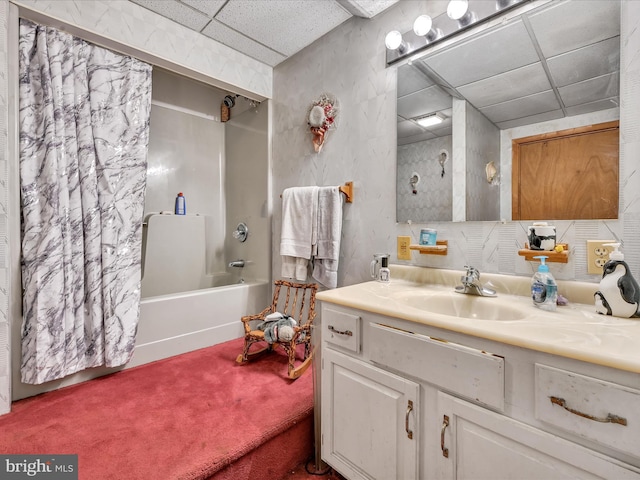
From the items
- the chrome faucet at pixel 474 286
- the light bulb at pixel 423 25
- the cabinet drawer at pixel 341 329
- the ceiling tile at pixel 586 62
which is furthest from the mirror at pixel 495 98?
the cabinet drawer at pixel 341 329

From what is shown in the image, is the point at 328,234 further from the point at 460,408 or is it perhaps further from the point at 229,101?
the point at 229,101

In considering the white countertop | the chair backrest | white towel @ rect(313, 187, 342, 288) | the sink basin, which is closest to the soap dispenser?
the white countertop

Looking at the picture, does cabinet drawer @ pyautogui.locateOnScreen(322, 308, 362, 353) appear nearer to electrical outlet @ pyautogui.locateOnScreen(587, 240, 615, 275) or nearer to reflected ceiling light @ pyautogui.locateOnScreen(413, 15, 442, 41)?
electrical outlet @ pyautogui.locateOnScreen(587, 240, 615, 275)

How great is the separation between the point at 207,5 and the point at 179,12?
21cm

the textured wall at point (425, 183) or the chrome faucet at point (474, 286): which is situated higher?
the textured wall at point (425, 183)

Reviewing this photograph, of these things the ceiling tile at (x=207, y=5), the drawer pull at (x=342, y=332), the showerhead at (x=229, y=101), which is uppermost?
the ceiling tile at (x=207, y=5)

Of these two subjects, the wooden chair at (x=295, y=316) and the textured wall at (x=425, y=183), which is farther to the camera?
the wooden chair at (x=295, y=316)

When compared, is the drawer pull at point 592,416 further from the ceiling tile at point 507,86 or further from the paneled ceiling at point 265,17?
the paneled ceiling at point 265,17

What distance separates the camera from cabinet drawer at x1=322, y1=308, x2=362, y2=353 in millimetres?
1113

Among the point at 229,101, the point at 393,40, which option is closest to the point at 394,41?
the point at 393,40

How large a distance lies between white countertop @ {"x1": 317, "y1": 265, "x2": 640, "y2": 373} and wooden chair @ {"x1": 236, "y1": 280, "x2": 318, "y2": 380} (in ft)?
2.14

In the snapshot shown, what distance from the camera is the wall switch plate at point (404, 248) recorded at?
64.4 inches

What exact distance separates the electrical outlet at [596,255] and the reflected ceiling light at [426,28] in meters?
1.18

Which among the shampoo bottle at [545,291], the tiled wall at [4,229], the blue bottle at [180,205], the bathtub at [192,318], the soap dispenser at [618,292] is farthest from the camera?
the blue bottle at [180,205]
